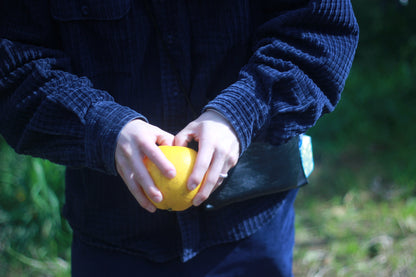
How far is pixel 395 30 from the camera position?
13.5ft

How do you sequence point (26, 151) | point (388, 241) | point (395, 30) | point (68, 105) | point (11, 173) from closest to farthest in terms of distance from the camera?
1. point (68, 105)
2. point (26, 151)
3. point (388, 241)
4. point (11, 173)
5. point (395, 30)

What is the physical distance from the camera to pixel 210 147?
0.82 metres

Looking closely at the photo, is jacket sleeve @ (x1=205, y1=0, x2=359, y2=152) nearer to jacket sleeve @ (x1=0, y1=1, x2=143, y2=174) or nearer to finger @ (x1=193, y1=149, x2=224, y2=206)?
finger @ (x1=193, y1=149, x2=224, y2=206)

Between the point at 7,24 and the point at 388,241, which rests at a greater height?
the point at 7,24

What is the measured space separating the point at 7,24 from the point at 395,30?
4.12m

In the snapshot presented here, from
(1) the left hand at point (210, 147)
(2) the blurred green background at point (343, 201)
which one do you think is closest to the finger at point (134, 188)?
(1) the left hand at point (210, 147)

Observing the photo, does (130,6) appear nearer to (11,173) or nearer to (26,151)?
(26,151)

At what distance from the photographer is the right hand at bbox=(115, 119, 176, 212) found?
2.67ft

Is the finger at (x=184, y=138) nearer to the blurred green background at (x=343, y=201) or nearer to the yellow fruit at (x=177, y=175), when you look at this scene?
the yellow fruit at (x=177, y=175)

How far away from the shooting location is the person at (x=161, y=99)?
87 centimetres

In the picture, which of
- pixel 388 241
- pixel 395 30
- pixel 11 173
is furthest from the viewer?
pixel 395 30

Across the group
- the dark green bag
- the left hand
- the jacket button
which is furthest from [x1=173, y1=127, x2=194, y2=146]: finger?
the jacket button

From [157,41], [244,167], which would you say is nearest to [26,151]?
[157,41]

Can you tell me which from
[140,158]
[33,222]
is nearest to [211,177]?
[140,158]
